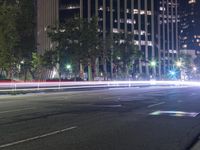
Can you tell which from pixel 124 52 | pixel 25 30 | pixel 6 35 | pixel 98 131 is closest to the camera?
pixel 98 131

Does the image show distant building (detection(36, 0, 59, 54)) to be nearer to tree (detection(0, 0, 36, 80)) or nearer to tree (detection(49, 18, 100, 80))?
tree (detection(0, 0, 36, 80))

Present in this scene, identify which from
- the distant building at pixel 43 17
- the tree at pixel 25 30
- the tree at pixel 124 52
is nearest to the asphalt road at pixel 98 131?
the tree at pixel 25 30

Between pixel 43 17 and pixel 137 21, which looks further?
pixel 137 21

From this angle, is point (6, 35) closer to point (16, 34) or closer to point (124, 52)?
point (16, 34)

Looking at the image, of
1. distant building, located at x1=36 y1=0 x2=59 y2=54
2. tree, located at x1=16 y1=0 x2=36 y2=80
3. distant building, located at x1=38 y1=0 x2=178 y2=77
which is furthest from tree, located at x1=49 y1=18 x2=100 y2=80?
distant building, located at x1=36 y1=0 x2=59 y2=54

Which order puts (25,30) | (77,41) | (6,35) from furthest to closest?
1. (25,30)
2. (77,41)
3. (6,35)

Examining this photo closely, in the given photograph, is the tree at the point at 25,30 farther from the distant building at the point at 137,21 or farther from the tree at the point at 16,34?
the distant building at the point at 137,21

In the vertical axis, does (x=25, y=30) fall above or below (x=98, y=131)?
above

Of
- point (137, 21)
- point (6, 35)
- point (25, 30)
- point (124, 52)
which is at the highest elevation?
point (137, 21)

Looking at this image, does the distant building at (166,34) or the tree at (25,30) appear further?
the distant building at (166,34)

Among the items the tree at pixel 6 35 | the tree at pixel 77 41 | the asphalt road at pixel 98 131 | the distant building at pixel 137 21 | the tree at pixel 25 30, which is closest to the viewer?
the asphalt road at pixel 98 131

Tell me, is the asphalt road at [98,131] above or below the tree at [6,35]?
below

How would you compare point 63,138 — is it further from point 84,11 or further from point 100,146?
point 84,11

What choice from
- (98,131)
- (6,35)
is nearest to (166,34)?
(6,35)
